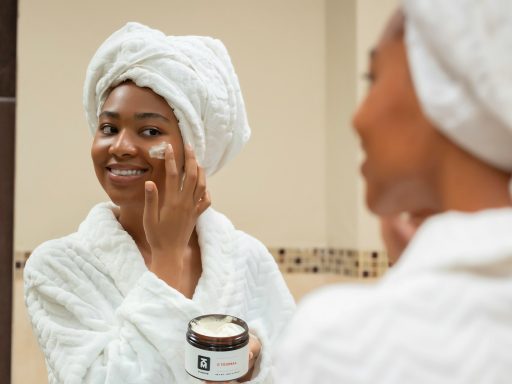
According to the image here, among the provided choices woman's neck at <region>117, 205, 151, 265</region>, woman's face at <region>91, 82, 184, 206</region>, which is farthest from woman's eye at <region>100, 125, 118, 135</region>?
woman's neck at <region>117, 205, 151, 265</region>

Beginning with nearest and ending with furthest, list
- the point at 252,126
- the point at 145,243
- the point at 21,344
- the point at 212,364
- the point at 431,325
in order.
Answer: the point at 431,325
the point at 212,364
the point at 145,243
the point at 21,344
the point at 252,126

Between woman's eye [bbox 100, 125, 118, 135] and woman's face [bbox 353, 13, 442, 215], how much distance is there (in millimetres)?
517

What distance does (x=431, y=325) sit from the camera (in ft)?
0.80

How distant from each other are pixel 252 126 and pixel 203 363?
3.08 feet

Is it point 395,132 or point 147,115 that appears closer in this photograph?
point 395,132

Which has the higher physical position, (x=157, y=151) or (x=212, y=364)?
(x=157, y=151)

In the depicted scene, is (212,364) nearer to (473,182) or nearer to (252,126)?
(473,182)

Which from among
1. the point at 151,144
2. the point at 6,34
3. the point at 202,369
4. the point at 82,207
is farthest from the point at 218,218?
the point at 6,34

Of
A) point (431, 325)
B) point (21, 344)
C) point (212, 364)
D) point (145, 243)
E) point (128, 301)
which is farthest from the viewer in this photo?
point (21, 344)

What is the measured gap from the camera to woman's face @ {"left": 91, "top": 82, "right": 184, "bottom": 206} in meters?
0.74

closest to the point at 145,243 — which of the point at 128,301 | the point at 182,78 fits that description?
the point at 128,301

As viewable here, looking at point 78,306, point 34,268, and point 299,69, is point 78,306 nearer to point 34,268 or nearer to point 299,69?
point 34,268

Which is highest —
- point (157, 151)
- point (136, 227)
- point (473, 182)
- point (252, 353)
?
point (473, 182)

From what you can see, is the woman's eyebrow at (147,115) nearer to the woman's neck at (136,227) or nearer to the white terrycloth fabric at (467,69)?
the woman's neck at (136,227)
